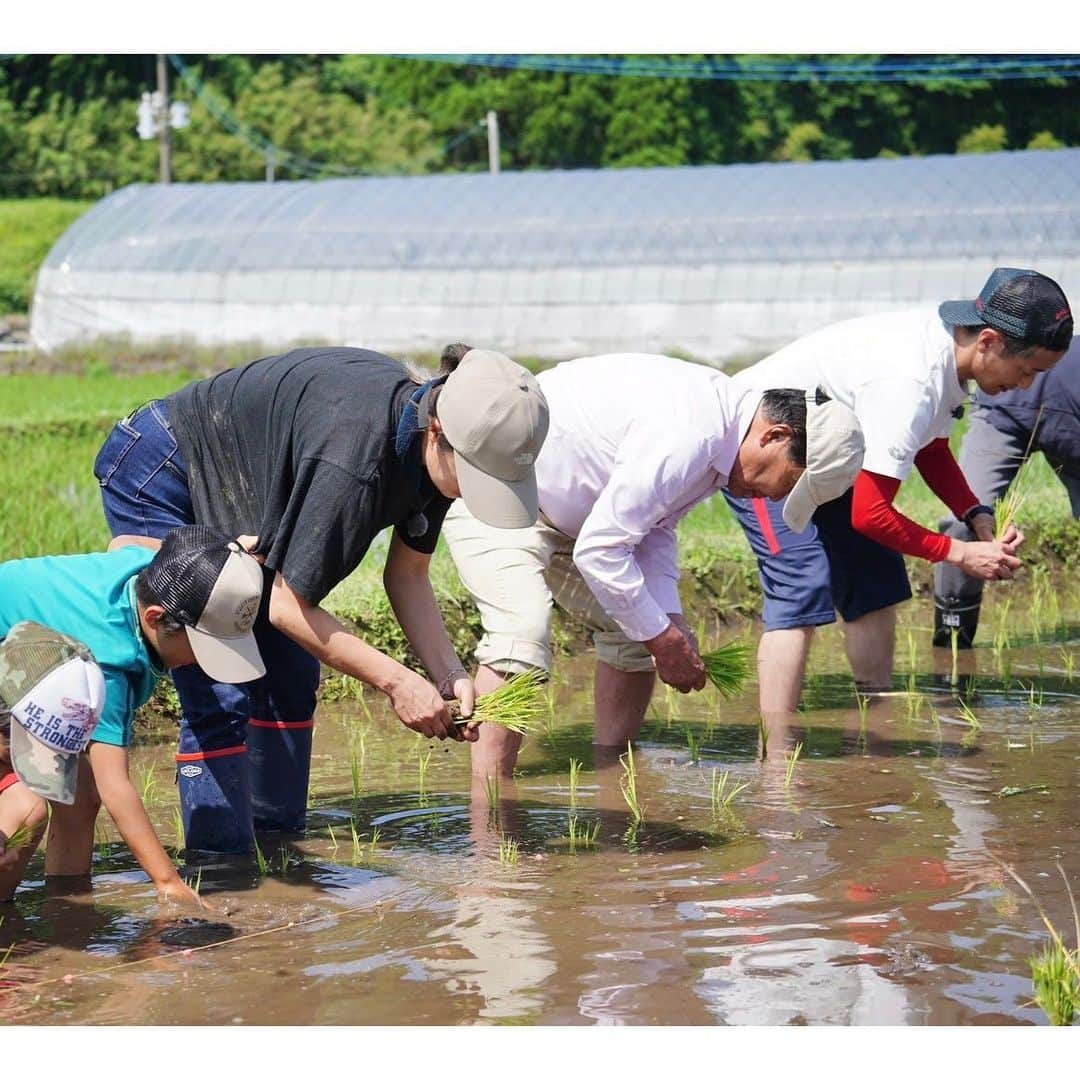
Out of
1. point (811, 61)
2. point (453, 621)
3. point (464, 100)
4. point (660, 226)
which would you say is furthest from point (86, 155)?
point (453, 621)

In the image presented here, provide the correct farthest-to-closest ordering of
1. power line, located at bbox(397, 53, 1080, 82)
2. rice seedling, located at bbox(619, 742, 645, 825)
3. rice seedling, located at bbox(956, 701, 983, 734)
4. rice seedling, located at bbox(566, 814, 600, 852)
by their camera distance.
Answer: power line, located at bbox(397, 53, 1080, 82), rice seedling, located at bbox(956, 701, 983, 734), rice seedling, located at bbox(619, 742, 645, 825), rice seedling, located at bbox(566, 814, 600, 852)

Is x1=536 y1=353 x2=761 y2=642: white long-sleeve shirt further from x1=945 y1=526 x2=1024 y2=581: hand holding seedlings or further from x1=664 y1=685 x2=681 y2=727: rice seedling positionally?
x1=664 y1=685 x2=681 y2=727: rice seedling

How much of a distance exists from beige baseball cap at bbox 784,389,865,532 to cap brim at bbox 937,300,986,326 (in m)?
1.04

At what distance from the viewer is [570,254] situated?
18719 millimetres

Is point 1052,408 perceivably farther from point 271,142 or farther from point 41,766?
Result: point 271,142

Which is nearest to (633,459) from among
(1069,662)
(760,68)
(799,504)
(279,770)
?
(799,504)

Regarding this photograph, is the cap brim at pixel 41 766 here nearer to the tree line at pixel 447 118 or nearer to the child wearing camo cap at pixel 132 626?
the child wearing camo cap at pixel 132 626

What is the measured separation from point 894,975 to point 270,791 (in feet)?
5.78

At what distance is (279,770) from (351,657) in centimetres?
77

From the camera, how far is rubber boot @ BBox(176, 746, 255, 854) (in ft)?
13.2

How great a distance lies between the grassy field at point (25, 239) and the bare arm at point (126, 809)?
2720cm

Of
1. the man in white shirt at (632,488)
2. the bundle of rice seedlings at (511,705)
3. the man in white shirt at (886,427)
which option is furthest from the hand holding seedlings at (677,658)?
the man in white shirt at (886,427)

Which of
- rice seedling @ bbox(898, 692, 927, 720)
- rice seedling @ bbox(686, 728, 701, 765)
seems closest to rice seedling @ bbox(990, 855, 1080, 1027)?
rice seedling @ bbox(686, 728, 701, 765)

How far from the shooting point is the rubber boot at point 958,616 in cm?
671
